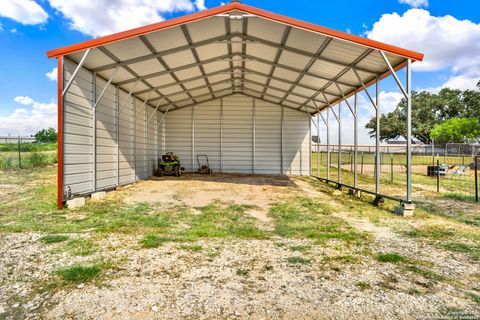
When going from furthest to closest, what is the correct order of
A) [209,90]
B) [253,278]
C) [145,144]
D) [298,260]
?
[209,90] < [145,144] < [298,260] < [253,278]

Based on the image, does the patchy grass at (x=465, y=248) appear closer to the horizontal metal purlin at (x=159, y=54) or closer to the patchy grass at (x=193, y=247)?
the patchy grass at (x=193, y=247)

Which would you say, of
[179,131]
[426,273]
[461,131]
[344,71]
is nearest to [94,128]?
[344,71]

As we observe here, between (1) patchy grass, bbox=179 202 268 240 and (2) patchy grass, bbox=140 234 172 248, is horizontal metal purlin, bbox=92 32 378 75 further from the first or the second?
(2) patchy grass, bbox=140 234 172 248

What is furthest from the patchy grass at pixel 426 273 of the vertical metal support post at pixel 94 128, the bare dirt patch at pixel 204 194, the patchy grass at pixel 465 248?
the vertical metal support post at pixel 94 128

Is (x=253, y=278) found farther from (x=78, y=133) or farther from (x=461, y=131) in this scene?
(x=461, y=131)

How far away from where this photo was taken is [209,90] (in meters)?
15.6

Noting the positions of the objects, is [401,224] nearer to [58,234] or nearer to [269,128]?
[58,234]

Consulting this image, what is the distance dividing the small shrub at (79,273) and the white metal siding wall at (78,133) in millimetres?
4461

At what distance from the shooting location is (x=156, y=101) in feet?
49.0

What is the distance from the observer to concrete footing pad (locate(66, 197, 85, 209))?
7344 millimetres

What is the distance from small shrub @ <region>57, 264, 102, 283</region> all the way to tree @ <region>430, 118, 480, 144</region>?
48.3m

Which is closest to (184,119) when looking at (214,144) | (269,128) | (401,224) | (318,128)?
(214,144)

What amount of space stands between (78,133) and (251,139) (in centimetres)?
1092

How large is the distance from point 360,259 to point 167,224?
11.4 ft
